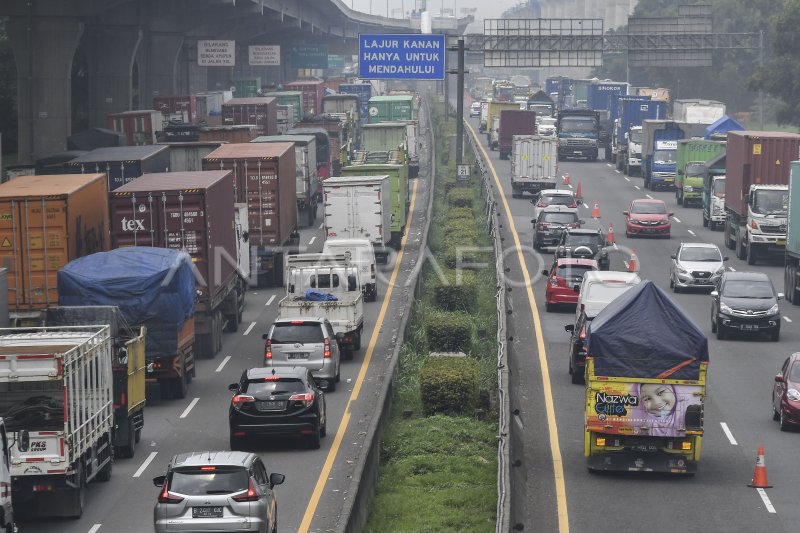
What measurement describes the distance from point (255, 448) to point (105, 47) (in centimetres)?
5712

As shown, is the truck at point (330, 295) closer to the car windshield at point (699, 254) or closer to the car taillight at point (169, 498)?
the car windshield at point (699, 254)

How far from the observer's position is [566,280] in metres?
38.4

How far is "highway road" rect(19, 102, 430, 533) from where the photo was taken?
20250 millimetres

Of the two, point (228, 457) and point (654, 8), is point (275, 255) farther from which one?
point (654, 8)

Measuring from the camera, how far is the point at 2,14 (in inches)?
2440

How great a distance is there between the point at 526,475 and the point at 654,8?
478 ft

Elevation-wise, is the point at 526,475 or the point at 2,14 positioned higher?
the point at 2,14

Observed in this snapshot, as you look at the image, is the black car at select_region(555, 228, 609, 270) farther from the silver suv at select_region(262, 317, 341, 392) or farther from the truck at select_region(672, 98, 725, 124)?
the truck at select_region(672, 98, 725, 124)

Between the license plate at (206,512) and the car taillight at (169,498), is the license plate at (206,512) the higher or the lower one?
the lower one

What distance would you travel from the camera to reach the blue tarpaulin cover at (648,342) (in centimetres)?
2194

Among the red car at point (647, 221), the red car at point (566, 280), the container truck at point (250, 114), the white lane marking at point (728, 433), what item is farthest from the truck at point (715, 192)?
the white lane marking at point (728, 433)

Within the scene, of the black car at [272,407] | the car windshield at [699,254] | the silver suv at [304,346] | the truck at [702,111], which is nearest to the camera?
the black car at [272,407]

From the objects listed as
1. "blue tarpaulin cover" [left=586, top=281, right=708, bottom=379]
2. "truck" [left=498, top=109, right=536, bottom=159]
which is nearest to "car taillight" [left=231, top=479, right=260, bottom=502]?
"blue tarpaulin cover" [left=586, top=281, right=708, bottom=379]

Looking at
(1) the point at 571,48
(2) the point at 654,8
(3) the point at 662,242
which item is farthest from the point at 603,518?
(2) the point at 654,8
